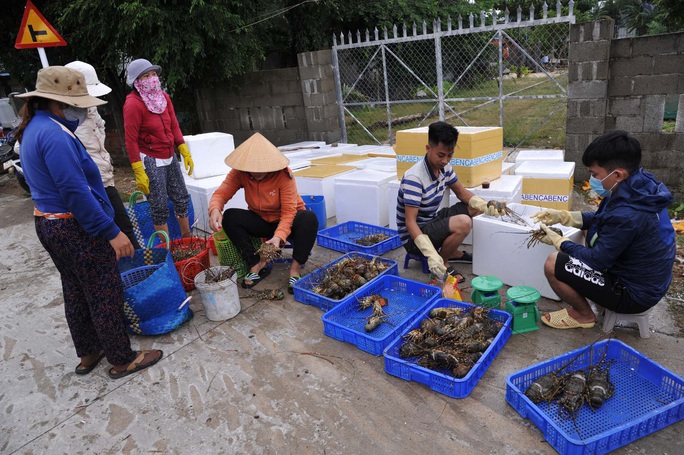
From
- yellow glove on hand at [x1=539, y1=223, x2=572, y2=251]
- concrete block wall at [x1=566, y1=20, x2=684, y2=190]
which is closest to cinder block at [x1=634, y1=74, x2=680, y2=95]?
concrete block wall at [x1=566, y1=20, x2=684, y2=190]

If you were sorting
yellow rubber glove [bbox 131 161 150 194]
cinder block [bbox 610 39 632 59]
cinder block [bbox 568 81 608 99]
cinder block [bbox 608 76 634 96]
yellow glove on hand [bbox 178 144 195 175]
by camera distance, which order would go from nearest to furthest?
yellow rubber glove [bbox 131 161 150 194]
yellow glove on hand [bbox 178 144 195 175]
cinder block [bbox 610 39 632 59]
cinder block [bbox 608 76 634 96]
cinder block [bbox 568 81 608 99]

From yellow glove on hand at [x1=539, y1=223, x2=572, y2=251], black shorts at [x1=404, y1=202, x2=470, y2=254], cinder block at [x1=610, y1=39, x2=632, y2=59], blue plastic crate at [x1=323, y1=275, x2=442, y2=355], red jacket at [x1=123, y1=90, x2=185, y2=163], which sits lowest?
blue plastic crate at [x1=323, y1=275, x2=442, y2=355]

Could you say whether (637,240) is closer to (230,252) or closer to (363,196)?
(363,196)

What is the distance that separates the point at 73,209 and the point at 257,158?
158cm

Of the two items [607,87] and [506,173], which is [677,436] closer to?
[506,173]

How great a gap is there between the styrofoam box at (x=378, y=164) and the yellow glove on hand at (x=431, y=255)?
6.03ft

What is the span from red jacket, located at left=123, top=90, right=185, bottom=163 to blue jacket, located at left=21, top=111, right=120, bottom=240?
5.38 feet

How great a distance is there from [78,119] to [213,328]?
1.71 m

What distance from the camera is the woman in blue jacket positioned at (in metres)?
2.37

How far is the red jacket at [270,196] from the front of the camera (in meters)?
3.84

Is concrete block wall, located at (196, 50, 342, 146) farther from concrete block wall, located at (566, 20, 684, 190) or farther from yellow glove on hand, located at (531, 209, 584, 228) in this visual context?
yellow glove on hand, located at (531, 209, 584, 228)

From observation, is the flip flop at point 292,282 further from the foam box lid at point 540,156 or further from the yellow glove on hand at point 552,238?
the foam box lid at point 540,156

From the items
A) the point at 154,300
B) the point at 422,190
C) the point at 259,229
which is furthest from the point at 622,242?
Answer: the point at 154,300

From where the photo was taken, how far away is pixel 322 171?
→ 18.1 feet
